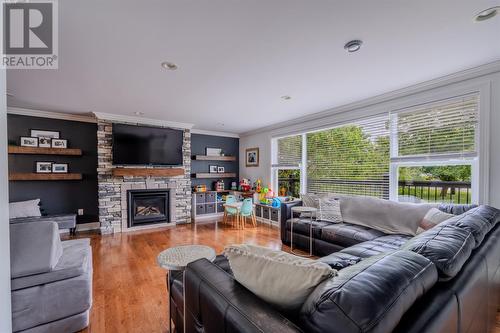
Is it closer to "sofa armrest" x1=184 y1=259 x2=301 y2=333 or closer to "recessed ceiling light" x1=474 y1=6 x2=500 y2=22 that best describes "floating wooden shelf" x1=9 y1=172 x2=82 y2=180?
"sofa armrest" x1=184 y1=259 x2=301 y2=333

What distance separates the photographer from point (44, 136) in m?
4.18

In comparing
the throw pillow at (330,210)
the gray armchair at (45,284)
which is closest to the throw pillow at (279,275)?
the gray armchair at (45,284)

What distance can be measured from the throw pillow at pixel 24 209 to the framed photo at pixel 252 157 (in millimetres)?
4511

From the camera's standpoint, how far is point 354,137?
3.79 metres

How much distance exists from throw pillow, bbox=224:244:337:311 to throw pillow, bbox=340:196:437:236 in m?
2.44

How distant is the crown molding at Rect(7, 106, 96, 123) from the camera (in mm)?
3978

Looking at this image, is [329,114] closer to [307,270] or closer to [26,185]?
[307,270]

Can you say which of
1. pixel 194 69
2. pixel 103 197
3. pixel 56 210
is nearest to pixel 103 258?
pixel 103 197

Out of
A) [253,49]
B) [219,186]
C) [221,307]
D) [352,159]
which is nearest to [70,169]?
[219,186]

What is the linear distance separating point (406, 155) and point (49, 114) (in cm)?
623

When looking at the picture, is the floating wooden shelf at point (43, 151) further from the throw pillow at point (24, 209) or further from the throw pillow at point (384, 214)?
the throw pillow at point (384, 214)

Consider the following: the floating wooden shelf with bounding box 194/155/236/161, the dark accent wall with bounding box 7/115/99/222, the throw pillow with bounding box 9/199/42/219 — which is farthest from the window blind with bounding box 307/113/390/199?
the throw pillow with bounding box 9/199/42/219

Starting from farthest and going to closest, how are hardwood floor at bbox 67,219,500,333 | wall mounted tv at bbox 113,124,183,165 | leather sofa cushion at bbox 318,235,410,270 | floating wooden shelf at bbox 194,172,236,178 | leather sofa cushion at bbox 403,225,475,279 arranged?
floating wooden shelf at bbox 194,172,236,178
wall mounted tv at bbox 113,124,183,165
leather sofa cushion at bbox 318,235,410,270
hardwood floor at bbox 67,219,500,333
leather sofa cushion at bbox 403,225,475,279

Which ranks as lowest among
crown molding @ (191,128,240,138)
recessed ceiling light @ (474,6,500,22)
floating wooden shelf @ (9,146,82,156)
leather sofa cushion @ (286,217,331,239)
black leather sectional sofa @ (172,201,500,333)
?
leather sofa cushion @ (286,217,331,239)
